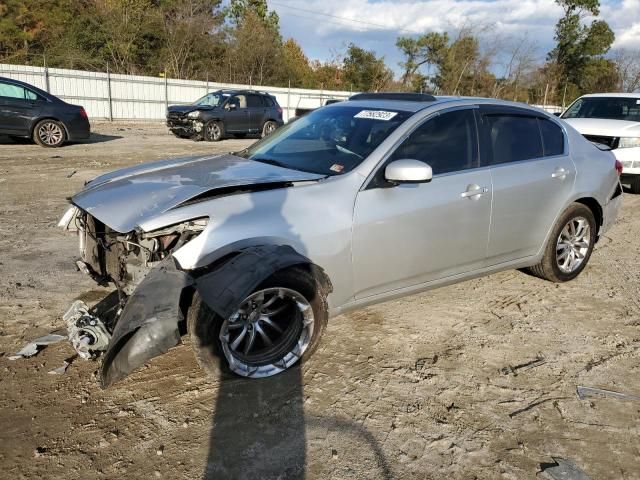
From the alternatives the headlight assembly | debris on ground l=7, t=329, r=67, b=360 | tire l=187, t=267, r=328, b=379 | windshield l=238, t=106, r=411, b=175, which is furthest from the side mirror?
the headlight assembly

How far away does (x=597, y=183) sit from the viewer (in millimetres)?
4902

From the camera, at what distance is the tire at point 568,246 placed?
470 centimetres

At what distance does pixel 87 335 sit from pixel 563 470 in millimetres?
2690

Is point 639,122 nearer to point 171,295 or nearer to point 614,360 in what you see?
point 614,360

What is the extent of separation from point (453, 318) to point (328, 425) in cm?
176

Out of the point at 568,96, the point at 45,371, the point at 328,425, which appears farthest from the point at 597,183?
the point at 568,96

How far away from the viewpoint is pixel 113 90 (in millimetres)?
24578

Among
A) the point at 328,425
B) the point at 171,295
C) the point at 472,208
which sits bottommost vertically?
the point at 328,425

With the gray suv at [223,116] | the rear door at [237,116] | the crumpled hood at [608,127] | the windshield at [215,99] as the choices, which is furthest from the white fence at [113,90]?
the crumpled hood at [608,127]

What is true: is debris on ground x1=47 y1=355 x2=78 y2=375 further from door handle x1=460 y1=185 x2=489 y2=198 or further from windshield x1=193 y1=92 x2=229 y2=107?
windshield x1=193 y1=92 x2=229 y2=107

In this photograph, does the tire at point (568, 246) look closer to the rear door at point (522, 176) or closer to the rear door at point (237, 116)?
the rear door at point (522, 176)

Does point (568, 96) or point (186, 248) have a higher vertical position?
point (568, 96)

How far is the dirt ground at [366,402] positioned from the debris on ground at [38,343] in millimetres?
48

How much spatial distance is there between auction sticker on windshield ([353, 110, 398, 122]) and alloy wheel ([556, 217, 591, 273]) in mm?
2114
